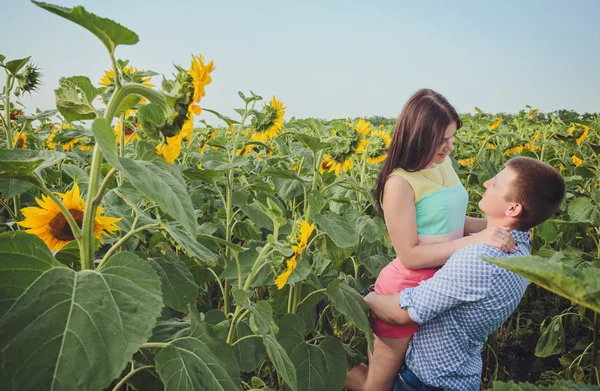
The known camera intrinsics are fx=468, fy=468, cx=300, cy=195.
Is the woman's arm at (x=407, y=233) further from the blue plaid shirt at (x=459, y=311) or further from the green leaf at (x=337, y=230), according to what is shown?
the green leaf at (x=337, y=230)

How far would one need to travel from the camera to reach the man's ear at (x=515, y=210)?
171 centimetres

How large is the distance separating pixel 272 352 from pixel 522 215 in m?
1.12

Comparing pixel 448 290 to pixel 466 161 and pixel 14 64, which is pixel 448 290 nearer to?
pixel 14 64

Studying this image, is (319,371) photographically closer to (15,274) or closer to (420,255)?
(420,255)

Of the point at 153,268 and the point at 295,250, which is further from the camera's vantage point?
the point at 295,250

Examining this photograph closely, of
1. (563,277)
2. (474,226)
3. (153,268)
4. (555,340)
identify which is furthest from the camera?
(555,340)

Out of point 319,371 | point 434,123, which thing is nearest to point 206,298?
point 319,371

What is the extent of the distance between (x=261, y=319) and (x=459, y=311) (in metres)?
0.87

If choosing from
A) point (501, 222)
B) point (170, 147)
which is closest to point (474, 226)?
point (501, 222)

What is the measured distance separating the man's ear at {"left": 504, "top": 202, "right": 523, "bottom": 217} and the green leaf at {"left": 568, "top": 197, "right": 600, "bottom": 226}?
3.78ft

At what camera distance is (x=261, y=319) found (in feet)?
3.85

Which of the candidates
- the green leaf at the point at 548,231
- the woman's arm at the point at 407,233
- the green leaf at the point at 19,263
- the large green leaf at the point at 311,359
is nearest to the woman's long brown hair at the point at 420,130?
the woman's arm at the point at 407,233

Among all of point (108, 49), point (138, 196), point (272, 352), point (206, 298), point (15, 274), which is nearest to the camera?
point (15, 274)

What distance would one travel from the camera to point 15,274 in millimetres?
730
